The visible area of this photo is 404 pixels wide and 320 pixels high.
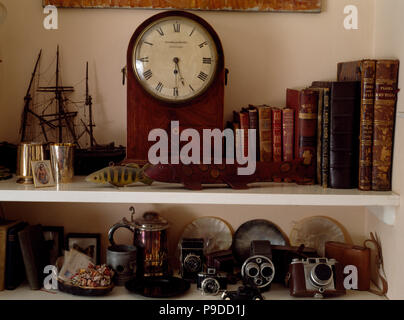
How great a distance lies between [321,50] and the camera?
1587mm

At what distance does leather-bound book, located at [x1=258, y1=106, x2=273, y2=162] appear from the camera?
1426 millimetres

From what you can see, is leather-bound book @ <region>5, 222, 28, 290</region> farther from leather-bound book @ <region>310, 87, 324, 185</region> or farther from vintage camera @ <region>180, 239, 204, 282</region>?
leather-bound book @ <region>310, 87, 324, 185</region>

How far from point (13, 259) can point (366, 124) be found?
1.03 m

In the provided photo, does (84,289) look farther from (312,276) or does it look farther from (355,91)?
(355,91)

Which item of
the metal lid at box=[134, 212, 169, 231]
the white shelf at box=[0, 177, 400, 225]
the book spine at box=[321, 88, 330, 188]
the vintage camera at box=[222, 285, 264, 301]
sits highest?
the book spine at box=[321, 88, 330, 188]

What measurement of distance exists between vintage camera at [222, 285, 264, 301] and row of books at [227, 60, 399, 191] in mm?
348

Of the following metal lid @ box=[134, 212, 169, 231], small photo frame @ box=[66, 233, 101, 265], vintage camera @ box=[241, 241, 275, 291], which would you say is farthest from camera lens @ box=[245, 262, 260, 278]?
small photo frame @ box=[66, 233, 101, 265]

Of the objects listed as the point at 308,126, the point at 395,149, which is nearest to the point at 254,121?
the point at 308,126

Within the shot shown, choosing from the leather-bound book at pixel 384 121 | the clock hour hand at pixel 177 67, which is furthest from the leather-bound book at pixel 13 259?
the leather-bound book at pixel 384 121

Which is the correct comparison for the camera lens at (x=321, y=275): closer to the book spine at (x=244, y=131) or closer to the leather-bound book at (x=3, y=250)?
the book spine at (x=244, y=131)

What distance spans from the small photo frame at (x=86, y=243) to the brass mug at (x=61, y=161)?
245 millimetres
